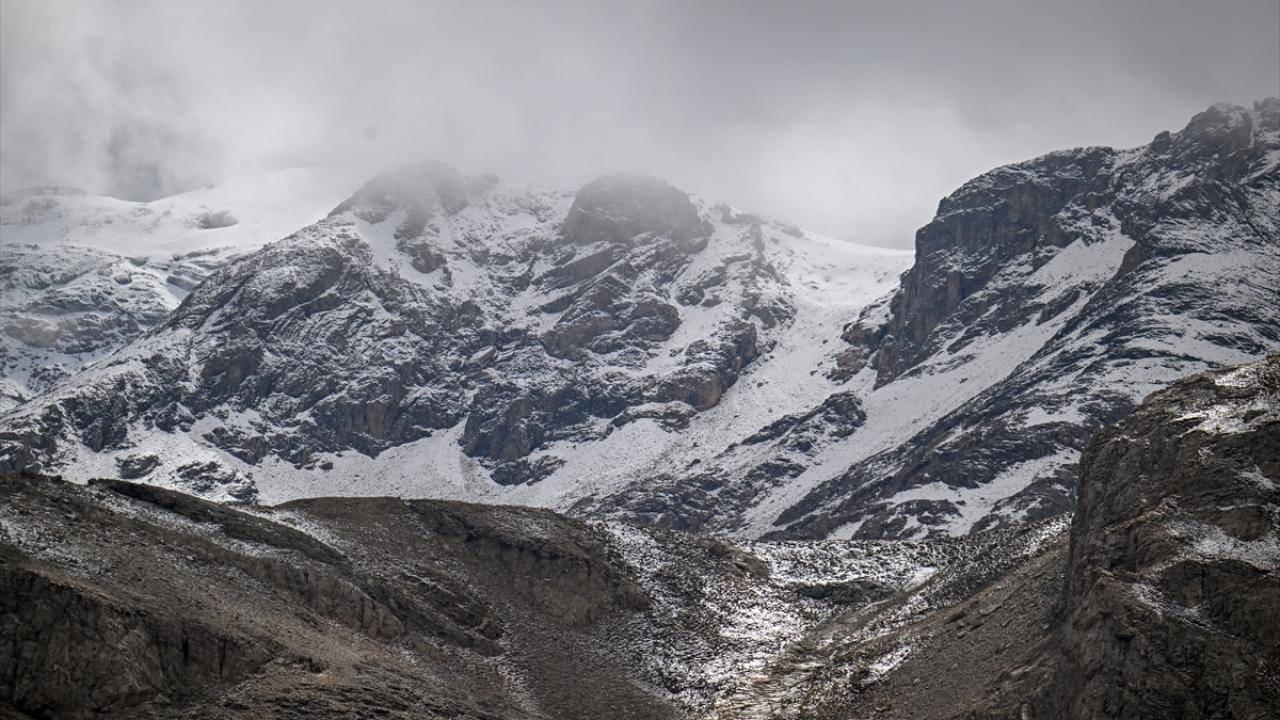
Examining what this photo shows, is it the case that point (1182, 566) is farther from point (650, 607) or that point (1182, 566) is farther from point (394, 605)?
point (394, 605)

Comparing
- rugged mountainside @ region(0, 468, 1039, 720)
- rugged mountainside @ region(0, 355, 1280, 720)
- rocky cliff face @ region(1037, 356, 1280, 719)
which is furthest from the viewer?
rugged mountainside @ region(0, 468, 1039, 720)

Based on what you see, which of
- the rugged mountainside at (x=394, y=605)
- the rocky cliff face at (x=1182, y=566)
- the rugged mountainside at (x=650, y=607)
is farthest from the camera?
the rugged mountainside at (x=394, y=605)

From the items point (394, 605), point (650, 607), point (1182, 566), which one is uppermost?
point (1182, 566)

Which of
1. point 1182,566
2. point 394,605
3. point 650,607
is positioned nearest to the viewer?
→ point 1182,566

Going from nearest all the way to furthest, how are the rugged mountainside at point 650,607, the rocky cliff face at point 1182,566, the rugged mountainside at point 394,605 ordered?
1. the rocky cliff face at point 1182,566
2. the rugged mountainside at point 650,607
3. the rugged mountainside at point 394,605

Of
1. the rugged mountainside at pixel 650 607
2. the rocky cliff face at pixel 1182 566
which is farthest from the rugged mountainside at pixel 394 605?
the rocky cliff face at pixel 1182 566

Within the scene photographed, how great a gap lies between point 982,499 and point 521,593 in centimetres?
8670

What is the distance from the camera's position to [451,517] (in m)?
110

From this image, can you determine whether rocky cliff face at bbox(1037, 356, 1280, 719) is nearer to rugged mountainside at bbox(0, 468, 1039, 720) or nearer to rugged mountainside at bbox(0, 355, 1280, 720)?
rugged mountainside at bbox(0, 355, 1280, 720)

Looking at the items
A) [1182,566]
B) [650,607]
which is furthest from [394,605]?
[1182,566]

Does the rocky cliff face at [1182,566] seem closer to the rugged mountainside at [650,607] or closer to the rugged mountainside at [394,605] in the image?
the rugged mountainside at [650,607]

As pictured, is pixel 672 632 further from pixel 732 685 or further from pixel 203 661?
pixel 203 661

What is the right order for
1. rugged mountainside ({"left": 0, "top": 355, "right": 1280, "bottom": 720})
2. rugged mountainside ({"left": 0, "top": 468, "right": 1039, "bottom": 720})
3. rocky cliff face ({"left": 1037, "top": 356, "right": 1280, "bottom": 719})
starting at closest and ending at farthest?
rocky cliff face ({"left": 1037, "top": 356, "right": 1280, "bottom": 719})
rugged mountainside ({"left": 0, "top": 355, "right": 1280, "bottom": 720})
rugged mountainside ({"left": 0, "top": 468, "right": 1039, "bottom": 720})

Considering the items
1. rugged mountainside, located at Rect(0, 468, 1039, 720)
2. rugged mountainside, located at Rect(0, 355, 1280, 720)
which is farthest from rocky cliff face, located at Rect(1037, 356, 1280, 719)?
rugged mountainside, located at Rect(0, 468, 1039, 720)
